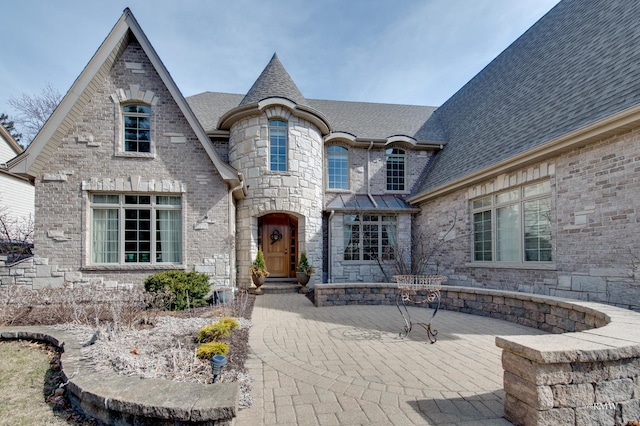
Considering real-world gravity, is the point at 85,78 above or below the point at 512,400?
above

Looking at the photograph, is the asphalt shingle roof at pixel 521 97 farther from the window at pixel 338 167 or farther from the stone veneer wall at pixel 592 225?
the window at pixel 338 167

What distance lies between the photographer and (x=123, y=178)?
8672 millimetres

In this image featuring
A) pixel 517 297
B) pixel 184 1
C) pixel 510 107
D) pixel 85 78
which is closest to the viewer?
pixel 517 297

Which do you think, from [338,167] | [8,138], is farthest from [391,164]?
[8,138]

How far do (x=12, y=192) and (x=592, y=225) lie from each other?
68.4ft

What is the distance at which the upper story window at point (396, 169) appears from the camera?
43.8 ft

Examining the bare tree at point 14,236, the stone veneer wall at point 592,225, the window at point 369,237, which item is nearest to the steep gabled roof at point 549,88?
the stone veneer wall at point 592,225

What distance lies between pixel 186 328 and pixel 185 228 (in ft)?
12.9

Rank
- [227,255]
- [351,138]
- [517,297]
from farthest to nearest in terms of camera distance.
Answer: [351,138] < [227,255] < [517,297]

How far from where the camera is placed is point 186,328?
17.8ft

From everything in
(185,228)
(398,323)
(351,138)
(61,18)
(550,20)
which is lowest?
(398,323)

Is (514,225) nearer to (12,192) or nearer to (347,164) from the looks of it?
(347,164)

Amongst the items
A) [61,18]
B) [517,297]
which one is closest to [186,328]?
[517,297]

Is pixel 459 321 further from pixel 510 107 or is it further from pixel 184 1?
pixel 184 1
